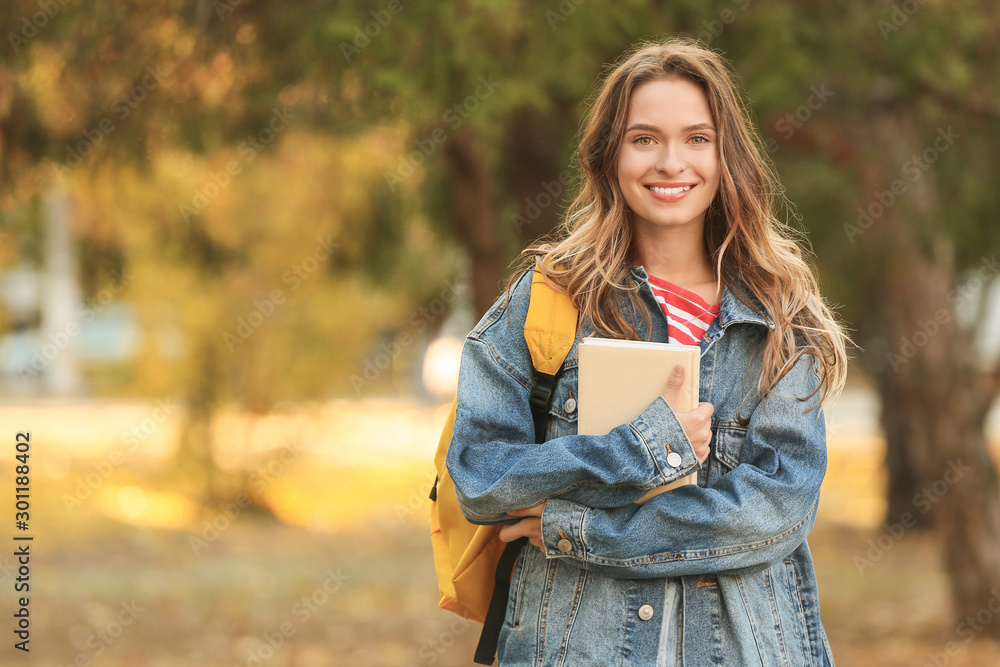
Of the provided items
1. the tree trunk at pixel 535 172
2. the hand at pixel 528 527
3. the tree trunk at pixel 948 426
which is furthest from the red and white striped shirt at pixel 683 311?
the tree trunk at pixel 948 426

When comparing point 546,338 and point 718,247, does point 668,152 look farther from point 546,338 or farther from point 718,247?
point 546,338

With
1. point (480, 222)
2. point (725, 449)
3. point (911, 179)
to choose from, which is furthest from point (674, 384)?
point (911, 179)

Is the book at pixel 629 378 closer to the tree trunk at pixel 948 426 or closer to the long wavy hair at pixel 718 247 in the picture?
the long wavy hair at pixel 718 247

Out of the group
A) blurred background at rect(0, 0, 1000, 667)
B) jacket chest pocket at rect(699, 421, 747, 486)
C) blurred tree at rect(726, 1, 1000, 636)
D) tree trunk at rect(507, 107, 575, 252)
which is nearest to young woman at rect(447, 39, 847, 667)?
jacket chest pocket at rect(699, 421, 747, 486)

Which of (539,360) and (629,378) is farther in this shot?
(539,360)

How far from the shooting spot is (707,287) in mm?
1832

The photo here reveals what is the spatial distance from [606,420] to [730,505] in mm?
249

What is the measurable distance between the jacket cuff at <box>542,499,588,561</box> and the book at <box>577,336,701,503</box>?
0.12 m

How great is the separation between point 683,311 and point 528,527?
1.67 feet

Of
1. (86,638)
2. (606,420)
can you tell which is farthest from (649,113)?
A: (86,638)

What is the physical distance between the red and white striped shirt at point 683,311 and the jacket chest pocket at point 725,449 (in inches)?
6.8

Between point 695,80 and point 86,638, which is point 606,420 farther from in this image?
point 86,638

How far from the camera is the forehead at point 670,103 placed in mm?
1725

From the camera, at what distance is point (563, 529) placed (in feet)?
5.24
